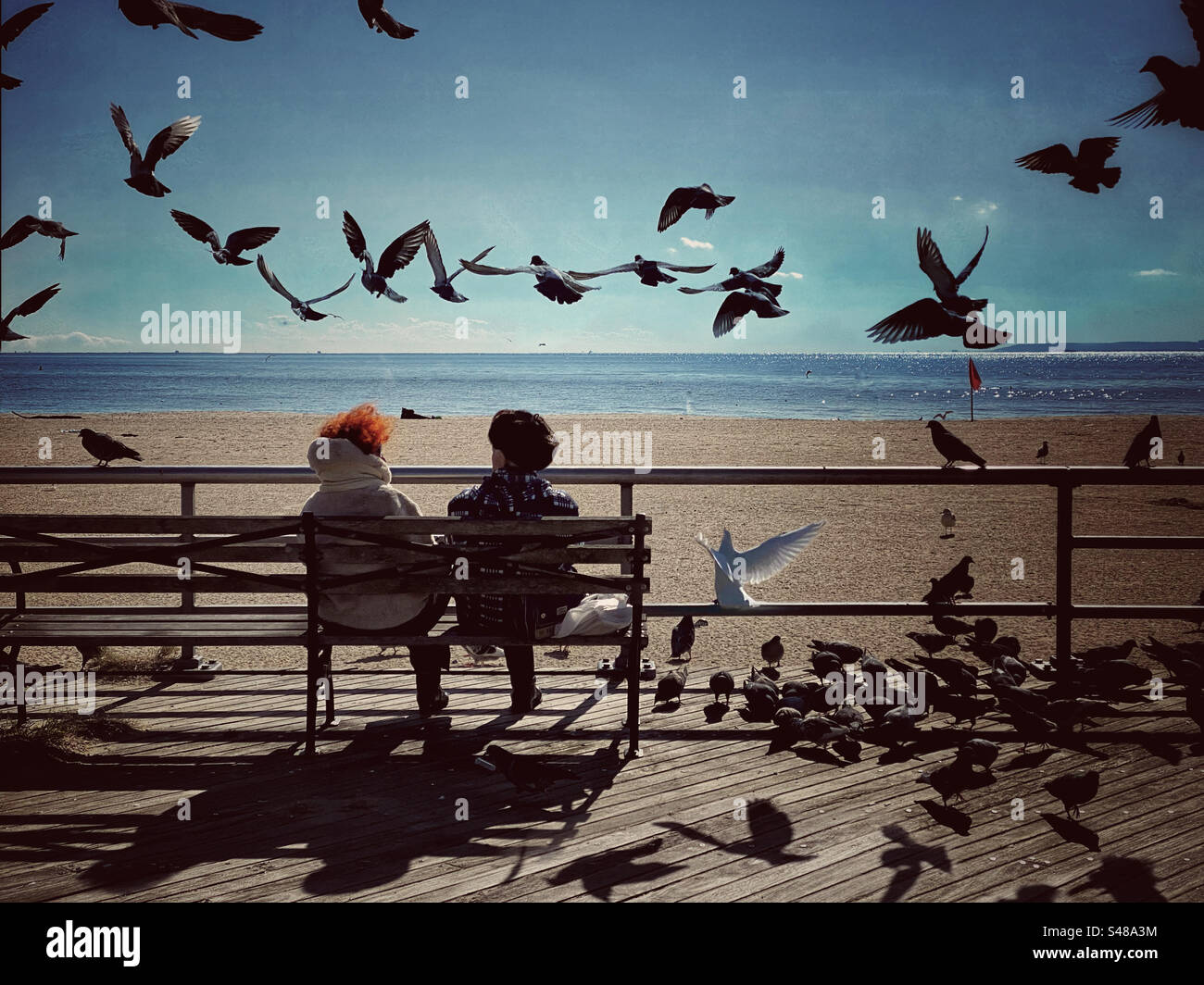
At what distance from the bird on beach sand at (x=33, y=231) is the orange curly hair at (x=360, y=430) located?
99.0 inches

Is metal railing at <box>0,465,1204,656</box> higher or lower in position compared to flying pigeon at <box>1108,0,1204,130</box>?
lower

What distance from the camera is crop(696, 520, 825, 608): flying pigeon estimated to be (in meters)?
4.31

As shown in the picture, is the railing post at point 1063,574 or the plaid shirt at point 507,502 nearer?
the plaid shirt at point 507,502

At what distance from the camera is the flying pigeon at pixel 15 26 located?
3.84m

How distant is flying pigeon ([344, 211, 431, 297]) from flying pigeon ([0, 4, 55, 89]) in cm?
156

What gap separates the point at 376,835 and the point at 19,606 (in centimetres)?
254

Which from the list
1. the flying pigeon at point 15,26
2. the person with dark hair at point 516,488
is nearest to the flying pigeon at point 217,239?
the flying pigeon at point 15,26

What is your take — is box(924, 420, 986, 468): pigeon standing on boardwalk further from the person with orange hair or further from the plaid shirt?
the person with orange hair

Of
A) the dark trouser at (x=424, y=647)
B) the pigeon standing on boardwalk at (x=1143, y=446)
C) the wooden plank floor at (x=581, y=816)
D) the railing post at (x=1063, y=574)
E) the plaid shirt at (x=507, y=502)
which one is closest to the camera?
the wooden plank floor at (x=581, y=816)

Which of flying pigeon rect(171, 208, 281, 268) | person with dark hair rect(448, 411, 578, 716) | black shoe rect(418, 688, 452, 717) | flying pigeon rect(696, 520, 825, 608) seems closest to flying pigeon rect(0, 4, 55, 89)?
flying pigeon rect(171, 208, 281, 268)

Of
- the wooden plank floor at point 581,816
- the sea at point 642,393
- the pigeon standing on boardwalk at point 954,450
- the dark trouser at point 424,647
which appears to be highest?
the sea at point 642,393

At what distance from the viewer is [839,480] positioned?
14.4 feet

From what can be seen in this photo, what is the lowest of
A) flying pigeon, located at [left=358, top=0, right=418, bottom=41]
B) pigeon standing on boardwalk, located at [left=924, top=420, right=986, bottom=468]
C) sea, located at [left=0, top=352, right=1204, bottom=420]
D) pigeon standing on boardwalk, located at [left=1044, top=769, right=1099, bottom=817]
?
pigeon standing on boardwalk, located at [left=1044, top=769, right=1099, bottom=817]

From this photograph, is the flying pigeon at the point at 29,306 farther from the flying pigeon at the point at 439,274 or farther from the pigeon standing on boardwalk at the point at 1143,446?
the pigeon standing on boardwalk at the point at 1143,446
